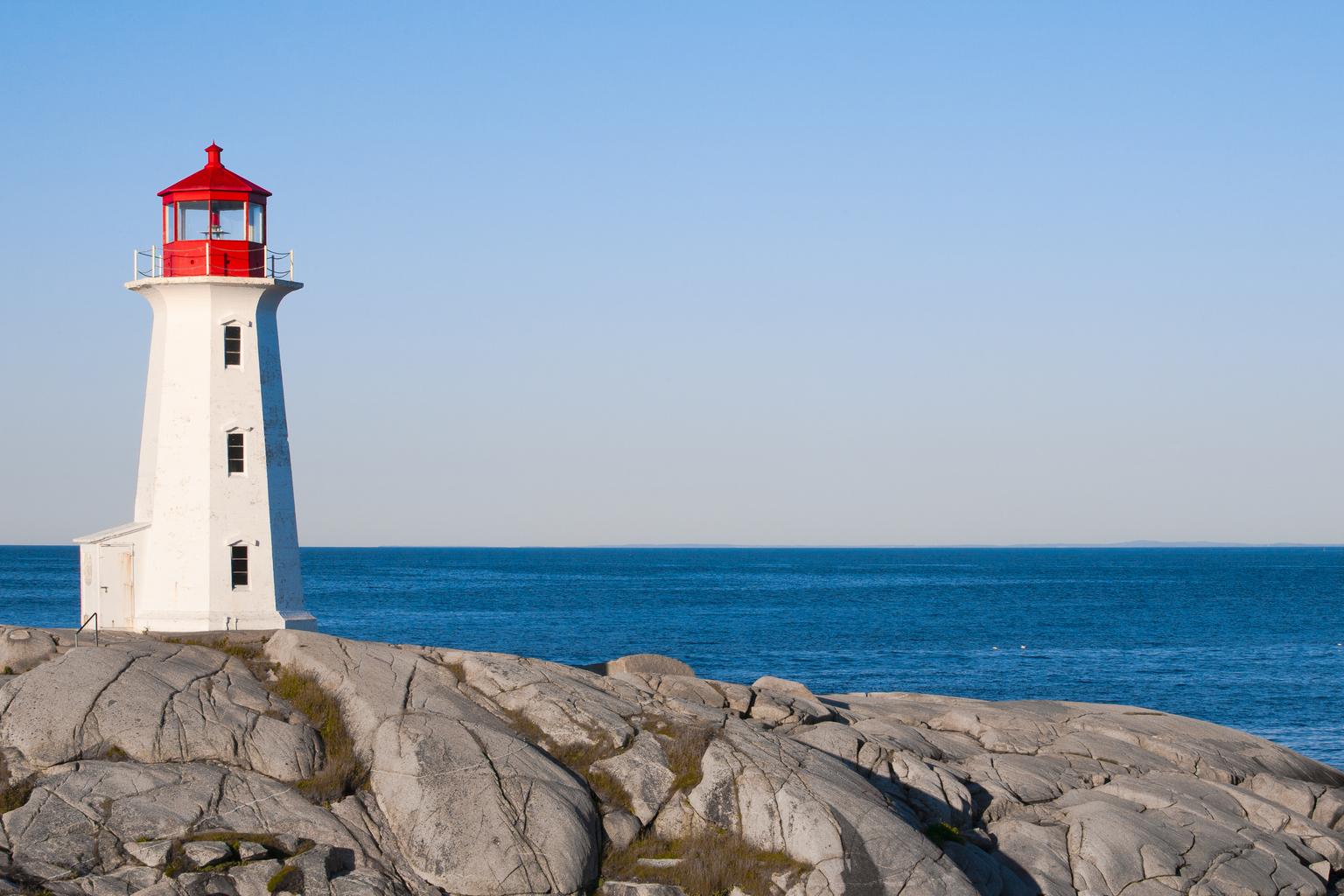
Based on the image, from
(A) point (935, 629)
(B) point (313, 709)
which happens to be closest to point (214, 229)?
(B) point (313, 709)

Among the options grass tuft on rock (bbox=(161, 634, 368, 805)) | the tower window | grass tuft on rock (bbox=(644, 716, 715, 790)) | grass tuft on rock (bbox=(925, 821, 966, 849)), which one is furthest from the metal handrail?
grass tuft on rock (bbox=(925, 821, 966, 849))

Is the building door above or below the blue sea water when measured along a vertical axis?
above

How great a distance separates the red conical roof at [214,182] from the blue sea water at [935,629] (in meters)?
32.8

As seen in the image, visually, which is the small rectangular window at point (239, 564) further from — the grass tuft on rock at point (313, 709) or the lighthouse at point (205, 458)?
the grass tuft on rock at point (313, 709)

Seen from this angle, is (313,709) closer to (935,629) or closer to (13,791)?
(13,791)

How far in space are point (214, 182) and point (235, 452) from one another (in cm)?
601

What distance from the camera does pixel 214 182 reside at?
31219 millimetres

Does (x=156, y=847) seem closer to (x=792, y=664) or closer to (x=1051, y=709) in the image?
(x=1051, y=709)

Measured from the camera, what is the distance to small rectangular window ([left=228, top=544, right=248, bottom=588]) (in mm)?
30531

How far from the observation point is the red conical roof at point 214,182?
102 feet

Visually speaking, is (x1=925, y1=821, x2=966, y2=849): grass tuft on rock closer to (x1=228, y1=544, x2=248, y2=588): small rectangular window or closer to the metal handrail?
the metal handrail

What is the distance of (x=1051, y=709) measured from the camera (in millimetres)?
32156

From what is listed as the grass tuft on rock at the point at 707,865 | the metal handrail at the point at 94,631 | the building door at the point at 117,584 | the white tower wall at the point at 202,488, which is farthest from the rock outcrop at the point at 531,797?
the building door at the point at 117,584

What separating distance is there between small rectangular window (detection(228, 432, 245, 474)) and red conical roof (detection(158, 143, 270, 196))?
17.9 ft
